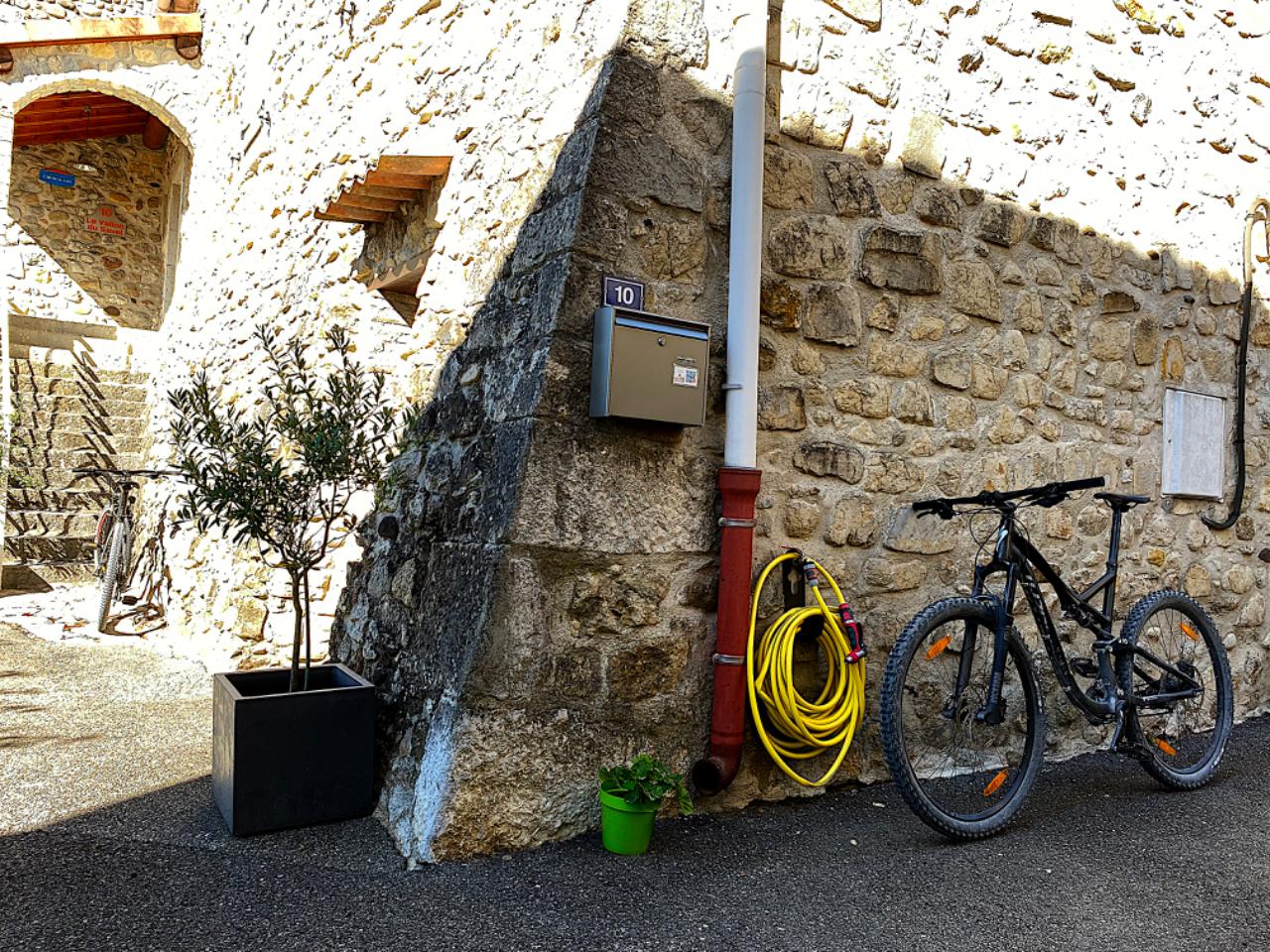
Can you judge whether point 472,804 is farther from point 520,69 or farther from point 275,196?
point 275,196

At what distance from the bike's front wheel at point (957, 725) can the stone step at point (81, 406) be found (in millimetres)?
7449

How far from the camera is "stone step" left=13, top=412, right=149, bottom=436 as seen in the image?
7.96 m

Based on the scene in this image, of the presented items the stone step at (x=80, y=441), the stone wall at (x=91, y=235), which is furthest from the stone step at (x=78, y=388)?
the stone wall at (x=91, y=235)

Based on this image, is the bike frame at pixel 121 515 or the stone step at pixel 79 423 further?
the stone step at pixel 79 423

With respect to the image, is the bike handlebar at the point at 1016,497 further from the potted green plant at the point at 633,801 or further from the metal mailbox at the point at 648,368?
the potted green plant at the point at 633,801

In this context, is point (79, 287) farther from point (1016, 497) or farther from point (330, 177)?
point (1016, 497)

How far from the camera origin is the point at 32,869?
94.7 inches

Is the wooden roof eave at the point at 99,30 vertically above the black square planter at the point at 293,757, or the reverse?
the wooden roof eave at the point at 99,30

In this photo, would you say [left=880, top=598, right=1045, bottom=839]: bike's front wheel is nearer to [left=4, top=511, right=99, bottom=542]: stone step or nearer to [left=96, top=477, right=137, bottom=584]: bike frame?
[left=96, top=477, right=137, bottom=584]: bike frame

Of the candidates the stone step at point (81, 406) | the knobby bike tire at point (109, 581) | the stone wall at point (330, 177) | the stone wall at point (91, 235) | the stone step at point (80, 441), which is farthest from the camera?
the stone wall at point (91, 235)

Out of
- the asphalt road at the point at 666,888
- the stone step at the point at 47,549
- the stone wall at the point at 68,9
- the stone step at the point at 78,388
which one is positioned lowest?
the asphalt road at the point at 666,888

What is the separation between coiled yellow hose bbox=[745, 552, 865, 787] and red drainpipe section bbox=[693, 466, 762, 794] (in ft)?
0.19

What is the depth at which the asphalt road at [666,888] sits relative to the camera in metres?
2.17

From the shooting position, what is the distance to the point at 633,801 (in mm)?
2582
